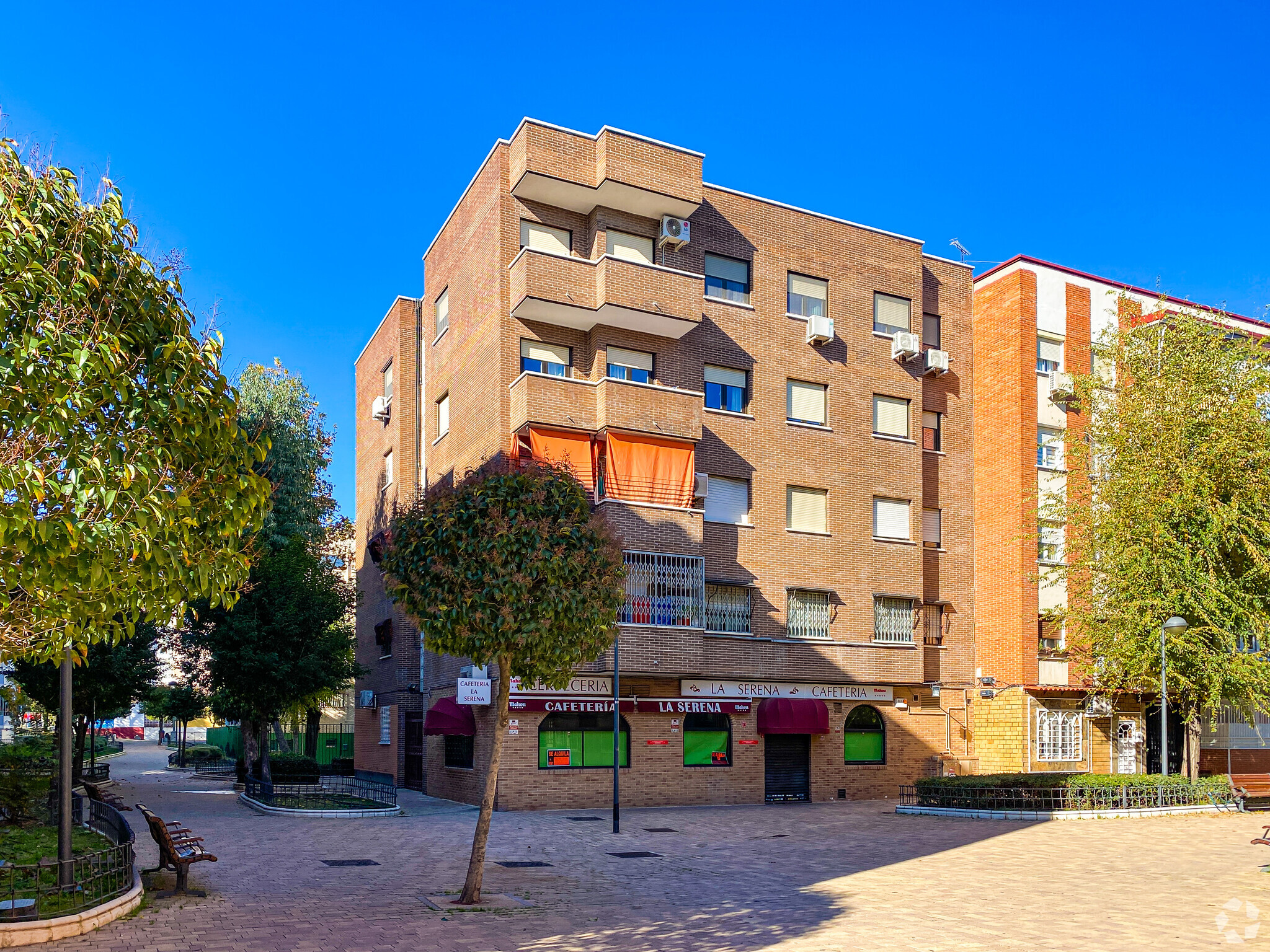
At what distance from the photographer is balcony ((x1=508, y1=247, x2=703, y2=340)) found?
90.6 feet

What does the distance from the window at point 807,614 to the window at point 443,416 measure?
430 inches

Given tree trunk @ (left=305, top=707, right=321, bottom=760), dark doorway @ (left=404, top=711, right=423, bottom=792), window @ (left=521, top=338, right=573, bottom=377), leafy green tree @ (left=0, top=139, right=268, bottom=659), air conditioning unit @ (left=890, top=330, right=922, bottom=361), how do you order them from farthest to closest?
tree trunk @ (left=305, top=707, right=321, bottom=760) < dark doorway @ (left=404, top=711, right=423, bottom=792) < air conditioning unit @ (left=890, top=330, right=922, bottom=361) < window @ (left=521, top=338, right=573, bottom=377) < leafy green tree @ (left=0, top=139, right=268, bottom=659)

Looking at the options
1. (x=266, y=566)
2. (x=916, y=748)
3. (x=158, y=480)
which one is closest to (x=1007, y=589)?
(x=916, y=748)

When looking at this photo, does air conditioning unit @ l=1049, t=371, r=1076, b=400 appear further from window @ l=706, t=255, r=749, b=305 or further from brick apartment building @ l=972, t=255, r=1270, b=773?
window @ l=706, t=255, r=749, b=305

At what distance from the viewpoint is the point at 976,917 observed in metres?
12.7

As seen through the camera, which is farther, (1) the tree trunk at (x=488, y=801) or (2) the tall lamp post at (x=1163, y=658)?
(2) the tall lamp post at (x=1163, y=658)

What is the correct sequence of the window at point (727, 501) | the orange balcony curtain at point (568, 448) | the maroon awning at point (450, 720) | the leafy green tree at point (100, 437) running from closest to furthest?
the leafy green tree at point (100, 437)
the orange balcony curtain at point (568, 448)
the maroon awning at point (450, 720)
the window at point (727, 501)

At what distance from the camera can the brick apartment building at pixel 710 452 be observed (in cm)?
2781

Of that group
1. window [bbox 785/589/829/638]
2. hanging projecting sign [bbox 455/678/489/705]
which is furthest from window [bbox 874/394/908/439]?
hanging projecting sign [bbox 455/678/489/705]

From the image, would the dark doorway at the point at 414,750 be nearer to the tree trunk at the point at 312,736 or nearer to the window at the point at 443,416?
the window at the point at 443,416

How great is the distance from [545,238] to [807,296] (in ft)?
26.1

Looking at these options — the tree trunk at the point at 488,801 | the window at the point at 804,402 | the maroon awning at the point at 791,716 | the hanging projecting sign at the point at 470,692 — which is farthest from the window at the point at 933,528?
the tree trunk at the point at 488,801

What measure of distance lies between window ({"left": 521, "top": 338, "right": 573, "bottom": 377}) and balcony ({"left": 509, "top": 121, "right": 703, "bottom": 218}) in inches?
147

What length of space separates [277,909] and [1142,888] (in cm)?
1094
